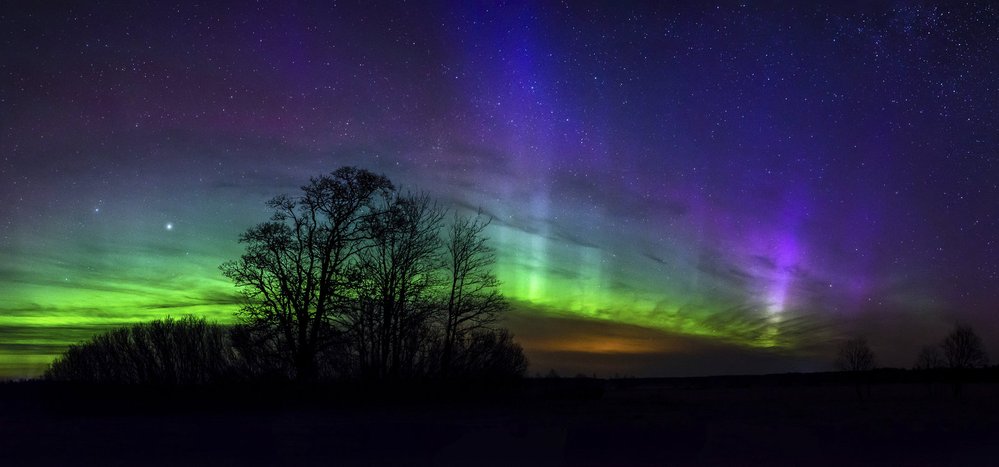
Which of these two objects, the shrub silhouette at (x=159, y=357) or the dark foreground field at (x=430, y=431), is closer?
the dark foreground field at (x=430, y=431)

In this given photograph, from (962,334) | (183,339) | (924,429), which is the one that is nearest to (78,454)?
(183,339)

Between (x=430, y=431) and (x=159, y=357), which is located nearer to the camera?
(x=430, y=431)

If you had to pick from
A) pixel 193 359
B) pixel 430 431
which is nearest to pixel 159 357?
pixel 193 359

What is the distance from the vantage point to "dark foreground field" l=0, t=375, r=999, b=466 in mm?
17891

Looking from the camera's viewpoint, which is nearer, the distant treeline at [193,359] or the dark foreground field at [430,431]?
the dark foreground field at [430,431]

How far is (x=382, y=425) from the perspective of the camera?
79.0 feet

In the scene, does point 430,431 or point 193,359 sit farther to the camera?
point 193,359

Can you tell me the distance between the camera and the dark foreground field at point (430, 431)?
17891mm

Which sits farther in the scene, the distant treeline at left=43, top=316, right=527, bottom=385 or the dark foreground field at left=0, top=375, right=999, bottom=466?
the distant treeline at left=43, top=316, right=527, bottom=385

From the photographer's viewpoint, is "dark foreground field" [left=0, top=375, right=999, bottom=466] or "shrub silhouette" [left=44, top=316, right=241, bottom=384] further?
"shrub silhouette" [left=44, top=316, right=241, bottom=384]

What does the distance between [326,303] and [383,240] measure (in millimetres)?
5369

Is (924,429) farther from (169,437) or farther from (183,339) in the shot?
(183,339)

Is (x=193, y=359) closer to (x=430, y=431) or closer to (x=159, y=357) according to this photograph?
(x=159, y=357)

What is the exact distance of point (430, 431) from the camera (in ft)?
75.2
